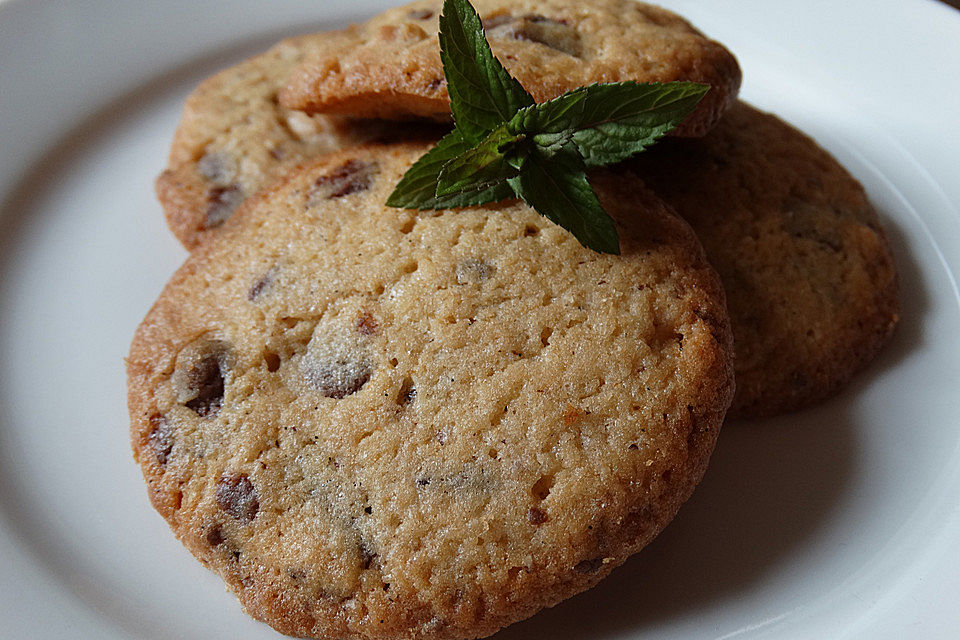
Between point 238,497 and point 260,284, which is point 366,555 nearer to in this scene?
point 238,497

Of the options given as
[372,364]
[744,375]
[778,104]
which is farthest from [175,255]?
[778,104]

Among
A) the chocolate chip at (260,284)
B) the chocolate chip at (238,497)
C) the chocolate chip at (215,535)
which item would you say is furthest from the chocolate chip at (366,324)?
the chocolate chip at (215,535)

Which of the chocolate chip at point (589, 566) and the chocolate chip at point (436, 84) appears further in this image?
the chocolate chip at point (436, 84)

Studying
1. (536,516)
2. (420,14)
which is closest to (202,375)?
(536,516)

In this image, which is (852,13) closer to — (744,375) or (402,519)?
(744,375)

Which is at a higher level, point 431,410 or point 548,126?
point 548,126

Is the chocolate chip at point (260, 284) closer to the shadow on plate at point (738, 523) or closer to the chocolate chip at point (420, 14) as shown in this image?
the chocolate chip at point (420, 14)

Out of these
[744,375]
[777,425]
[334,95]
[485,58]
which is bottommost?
[777,425]
